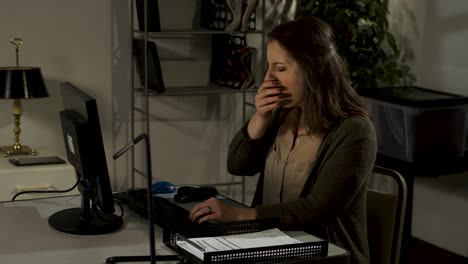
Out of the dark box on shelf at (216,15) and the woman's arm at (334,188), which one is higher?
the dark box on shelf at (216,15)

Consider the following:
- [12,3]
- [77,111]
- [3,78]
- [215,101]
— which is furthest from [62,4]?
[77,111]

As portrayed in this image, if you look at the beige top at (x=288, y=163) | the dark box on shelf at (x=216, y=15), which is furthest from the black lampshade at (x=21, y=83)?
the beige top at (x=288, y=163)

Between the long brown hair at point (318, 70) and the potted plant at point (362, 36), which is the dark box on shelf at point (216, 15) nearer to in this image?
the potted plant at point (362, 36)

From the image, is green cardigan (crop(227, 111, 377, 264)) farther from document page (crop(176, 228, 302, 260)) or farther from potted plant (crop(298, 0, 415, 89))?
potted plant (crop(298, 0, 415, 89))

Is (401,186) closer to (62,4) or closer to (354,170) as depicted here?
(354,170)

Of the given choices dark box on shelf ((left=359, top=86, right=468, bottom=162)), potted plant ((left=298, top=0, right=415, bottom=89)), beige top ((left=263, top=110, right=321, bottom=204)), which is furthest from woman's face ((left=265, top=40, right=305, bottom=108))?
potted plant ((left=298, top=0, right=415, bottom=89))

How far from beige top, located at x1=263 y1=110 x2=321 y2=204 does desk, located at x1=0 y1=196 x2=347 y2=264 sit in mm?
403

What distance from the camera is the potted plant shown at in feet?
13.6

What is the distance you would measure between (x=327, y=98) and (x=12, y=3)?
2120mm

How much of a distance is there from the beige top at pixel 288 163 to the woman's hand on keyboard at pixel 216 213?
0.25 metres

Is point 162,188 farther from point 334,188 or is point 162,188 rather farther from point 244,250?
point 244,250

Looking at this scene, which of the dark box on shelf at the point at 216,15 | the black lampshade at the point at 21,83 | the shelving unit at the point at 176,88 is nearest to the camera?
the black lampshade at the point at 21,83

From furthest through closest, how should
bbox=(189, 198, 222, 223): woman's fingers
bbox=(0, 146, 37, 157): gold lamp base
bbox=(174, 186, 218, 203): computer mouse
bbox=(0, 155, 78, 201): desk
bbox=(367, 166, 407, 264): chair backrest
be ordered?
bbox=(0, 146, 37, 157): gold lamp base < bbox=(0, 155, 78, 201): desk < bbox=(174, 186, 218, 203): computer mouse < bbox=(367, 166, 407, 264): chair backrest < bbox=(189, 198, 222, 223): woman's fingers

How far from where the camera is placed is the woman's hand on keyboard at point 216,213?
2.13 metres
